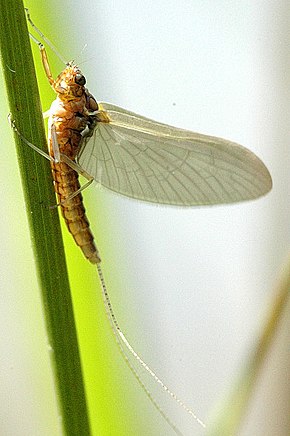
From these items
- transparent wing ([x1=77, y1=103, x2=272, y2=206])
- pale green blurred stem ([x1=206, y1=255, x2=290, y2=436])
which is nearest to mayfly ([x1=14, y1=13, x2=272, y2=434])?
transparent wing ([x1=77, y1=103, x2=272, y2=206])

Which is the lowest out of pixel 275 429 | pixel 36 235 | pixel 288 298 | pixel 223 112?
pixel 275 429

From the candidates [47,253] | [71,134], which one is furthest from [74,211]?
[47,253]

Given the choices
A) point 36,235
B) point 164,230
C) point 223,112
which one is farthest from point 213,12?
point 36,235

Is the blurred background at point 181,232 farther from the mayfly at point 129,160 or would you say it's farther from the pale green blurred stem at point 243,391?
the pale green blurred stem at point 243,391

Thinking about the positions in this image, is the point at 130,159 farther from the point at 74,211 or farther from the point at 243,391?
the point at 243,391

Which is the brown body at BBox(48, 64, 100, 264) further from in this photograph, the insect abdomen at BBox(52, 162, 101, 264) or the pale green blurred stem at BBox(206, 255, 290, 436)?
the pale green blurred stem at BBox(206, 255, 290, 436)

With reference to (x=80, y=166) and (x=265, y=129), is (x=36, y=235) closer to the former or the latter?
(x=80, y=166)

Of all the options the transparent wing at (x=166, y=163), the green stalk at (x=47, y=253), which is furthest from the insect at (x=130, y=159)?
the green stalk at (x=47, y=253)
